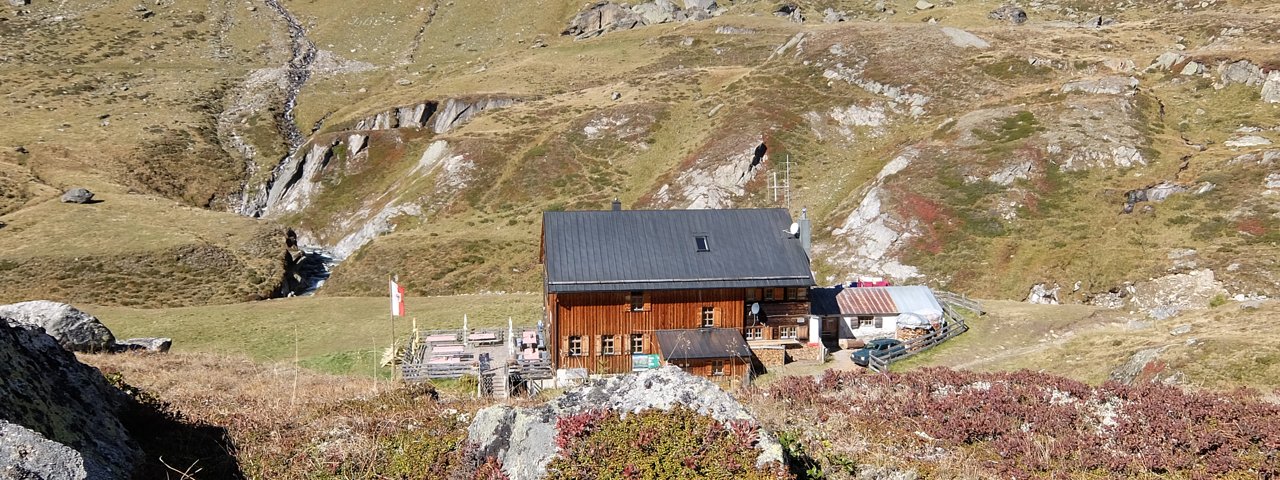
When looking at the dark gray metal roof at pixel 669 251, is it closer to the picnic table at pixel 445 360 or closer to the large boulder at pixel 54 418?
the picnic table at pixel 445 360

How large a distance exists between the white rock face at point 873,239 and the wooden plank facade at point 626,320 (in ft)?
83.8

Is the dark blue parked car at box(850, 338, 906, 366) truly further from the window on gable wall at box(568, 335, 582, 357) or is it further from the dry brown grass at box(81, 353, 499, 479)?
the dry brown grass at box(81, 353, 499, 479)

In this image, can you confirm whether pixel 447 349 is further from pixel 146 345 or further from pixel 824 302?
pixel 824 302

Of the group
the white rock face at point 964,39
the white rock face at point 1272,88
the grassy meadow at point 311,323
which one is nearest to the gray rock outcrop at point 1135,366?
the grassy meadow at point 311,323

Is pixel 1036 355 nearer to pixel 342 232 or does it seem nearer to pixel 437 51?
pixel 342 232

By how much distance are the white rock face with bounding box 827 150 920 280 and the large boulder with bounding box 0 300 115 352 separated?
54.1 meters

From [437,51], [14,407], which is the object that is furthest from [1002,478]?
[437,51]

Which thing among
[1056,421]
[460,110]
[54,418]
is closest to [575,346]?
[1056,421]

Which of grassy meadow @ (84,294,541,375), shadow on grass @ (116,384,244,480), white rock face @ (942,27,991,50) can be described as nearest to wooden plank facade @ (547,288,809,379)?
grassy meadow @ (84,294,541,375)

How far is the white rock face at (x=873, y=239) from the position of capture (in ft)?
201

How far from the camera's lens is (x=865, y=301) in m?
47.1

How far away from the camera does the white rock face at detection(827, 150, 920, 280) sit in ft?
201

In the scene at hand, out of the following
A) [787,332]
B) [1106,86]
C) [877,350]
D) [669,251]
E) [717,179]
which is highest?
[1106,86]

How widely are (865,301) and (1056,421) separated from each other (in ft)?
115
